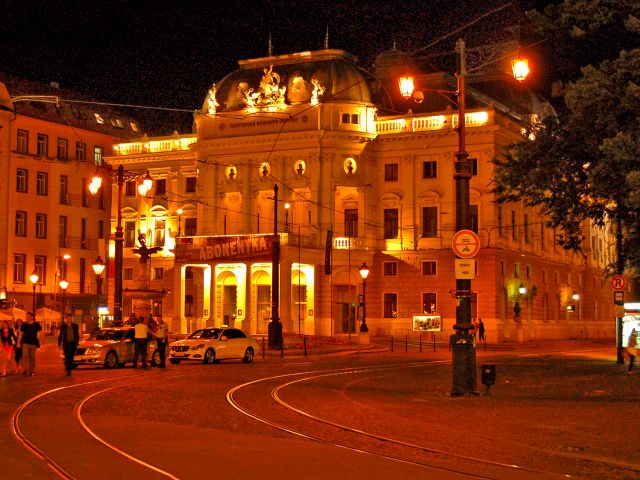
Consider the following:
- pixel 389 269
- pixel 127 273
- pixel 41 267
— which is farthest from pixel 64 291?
pixel 389 269

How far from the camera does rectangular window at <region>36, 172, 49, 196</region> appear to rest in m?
79.5

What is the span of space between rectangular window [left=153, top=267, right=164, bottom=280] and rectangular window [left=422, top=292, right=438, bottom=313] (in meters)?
20.2

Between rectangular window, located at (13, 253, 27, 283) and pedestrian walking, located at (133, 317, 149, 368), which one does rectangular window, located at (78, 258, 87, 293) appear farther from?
pedestrian walking, located at (133, 317, 149, 368)

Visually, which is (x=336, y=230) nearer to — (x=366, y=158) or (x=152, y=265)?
(x=366, y=158)

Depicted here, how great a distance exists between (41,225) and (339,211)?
24330mm

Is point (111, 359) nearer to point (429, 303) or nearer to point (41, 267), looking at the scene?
point (429, 303)

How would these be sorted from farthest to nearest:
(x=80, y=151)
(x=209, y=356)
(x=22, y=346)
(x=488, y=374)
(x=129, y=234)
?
(x=80, y=151), (x=129, y=234), (x=209, y=356), (x=22, y=346), (x=488, y=374)

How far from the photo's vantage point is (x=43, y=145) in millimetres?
79938

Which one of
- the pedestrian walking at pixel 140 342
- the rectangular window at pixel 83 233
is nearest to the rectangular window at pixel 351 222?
the rectangular window at pixel 83 233

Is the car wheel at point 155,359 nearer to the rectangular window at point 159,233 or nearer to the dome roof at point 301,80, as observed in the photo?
the dome roof at point 301,80

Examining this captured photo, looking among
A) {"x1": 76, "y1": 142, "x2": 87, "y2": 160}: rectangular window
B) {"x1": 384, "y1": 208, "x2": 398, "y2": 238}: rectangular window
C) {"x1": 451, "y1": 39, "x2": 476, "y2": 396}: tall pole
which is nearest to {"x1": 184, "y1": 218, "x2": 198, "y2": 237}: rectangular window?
{"x1": 76, "y1": 142, "x2": 87, "y2": 160}: rectangular window

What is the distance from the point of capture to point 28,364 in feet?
95.5

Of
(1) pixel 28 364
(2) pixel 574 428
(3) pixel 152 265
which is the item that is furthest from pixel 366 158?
(2) pixel 574 428

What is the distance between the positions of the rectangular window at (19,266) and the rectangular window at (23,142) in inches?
315
